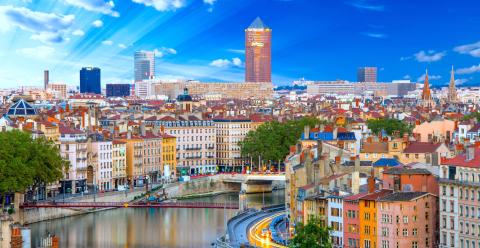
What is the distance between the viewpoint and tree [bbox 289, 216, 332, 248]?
4784 cm

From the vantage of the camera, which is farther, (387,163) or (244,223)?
(244,223)

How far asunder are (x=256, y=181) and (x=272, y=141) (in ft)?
35.8

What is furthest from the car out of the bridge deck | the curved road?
the bridge deck

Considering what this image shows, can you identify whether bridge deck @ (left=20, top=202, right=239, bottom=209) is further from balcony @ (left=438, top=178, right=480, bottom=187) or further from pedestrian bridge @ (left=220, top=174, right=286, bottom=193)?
balcony @ (left=438, top=178, right=480, bottom=187)

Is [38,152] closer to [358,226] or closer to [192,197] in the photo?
[192,197]

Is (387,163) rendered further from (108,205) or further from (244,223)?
(108,205)

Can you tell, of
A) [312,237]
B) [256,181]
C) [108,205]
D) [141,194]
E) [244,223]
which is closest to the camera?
[312,237]

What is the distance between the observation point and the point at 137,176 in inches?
3696

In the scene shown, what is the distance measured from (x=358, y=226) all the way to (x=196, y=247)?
9.64 meters

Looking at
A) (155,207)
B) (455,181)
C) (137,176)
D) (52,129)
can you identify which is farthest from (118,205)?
(455,181)

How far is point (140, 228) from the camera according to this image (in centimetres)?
6850

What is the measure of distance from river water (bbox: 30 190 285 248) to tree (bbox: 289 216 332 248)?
1202 cm

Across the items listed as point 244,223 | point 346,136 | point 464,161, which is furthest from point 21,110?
point 464,161

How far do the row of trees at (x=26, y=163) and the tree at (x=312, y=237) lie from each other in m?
23.2
